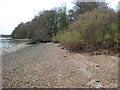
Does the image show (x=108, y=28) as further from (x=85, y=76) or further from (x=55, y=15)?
(x=55, y=15)

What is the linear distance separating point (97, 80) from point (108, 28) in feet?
11.2

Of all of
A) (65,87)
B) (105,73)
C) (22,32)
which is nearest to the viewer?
(65,87)

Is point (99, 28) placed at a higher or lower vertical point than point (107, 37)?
higher

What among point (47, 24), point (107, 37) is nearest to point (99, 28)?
point (107, 37)

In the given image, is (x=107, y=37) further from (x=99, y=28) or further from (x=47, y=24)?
(x=47, y=24)

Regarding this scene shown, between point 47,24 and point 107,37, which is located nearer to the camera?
point 107,37

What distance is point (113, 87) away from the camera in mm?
2129

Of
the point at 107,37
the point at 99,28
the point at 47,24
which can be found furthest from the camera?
the point at 47,24

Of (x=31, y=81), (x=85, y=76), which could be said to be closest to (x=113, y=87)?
(x=85, y=76)

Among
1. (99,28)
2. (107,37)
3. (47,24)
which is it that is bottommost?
(107,37)

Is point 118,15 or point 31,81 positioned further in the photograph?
point 118,15

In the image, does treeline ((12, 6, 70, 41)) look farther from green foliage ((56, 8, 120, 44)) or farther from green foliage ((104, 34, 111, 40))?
green foliage ((104, 34, 111, 40))

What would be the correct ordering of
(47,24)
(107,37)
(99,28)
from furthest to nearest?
(47,24), (99,28), (107,37)

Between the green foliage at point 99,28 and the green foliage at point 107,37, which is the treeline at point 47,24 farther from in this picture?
the green foliage at point 107,37
